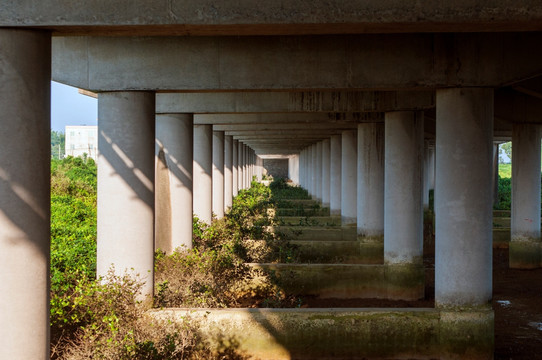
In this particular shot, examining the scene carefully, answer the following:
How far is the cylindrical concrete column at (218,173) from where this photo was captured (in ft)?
80.8

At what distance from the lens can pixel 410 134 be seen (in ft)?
48.3

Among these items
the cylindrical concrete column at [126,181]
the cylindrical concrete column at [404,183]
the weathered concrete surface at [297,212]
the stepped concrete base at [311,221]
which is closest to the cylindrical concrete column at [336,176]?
the weathered concrete surface at [297,212]

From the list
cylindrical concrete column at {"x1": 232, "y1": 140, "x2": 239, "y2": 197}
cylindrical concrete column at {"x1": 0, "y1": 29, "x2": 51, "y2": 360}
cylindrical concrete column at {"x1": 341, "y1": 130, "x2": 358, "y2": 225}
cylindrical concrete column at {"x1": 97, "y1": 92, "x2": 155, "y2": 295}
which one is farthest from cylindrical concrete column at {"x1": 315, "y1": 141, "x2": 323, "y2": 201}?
cylindrical concrete column at {"x1": 0, "y1": 29, "x2": 51, "y2": 360}

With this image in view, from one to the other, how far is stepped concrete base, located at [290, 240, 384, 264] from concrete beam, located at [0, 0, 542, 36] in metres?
12.9

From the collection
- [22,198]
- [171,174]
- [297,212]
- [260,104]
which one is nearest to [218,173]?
[297,212]

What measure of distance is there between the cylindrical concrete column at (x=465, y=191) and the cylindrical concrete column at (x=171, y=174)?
19.4 feet

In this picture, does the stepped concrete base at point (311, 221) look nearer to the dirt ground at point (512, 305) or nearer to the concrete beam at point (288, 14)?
the dirt ground at point (512, 305)

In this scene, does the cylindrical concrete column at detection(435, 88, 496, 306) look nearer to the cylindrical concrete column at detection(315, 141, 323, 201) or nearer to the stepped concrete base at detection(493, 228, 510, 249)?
the stepped concrete base at detection(493, 228, 510, 249)

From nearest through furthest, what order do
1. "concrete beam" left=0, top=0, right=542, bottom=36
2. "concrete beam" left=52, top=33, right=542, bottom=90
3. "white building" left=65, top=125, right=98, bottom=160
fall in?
"concrete beam" left=0, top=0, right=542, bottom=36 < "concrete beam" left=52, top=33, right=542, bottom=90 < "white building" left=65, top=125, right=98, bottom=160

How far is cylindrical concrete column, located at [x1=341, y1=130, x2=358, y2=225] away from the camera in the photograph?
2398 cm

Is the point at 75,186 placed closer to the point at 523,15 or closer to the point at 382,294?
the point at 382,294

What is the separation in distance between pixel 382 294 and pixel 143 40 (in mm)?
8277

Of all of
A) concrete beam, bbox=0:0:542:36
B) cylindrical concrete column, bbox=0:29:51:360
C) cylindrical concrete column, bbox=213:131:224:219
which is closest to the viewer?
cylindrical concrete column, bbox=0:29:51:360

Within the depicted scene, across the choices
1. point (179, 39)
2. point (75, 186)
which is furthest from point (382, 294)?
point (75, 186)
